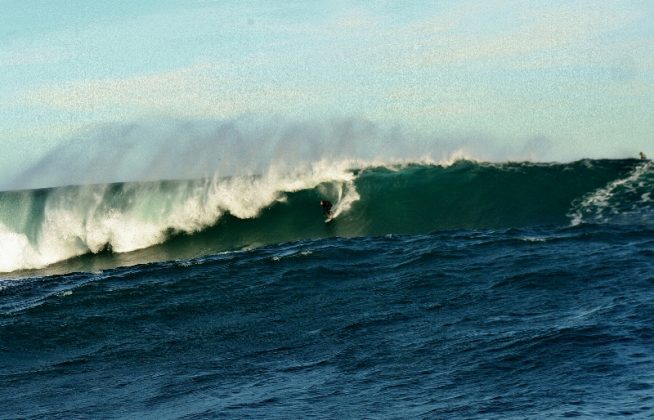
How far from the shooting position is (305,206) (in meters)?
26.9

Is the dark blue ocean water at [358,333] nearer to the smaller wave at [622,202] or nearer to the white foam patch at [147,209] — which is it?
the smaller wave at [622,202]

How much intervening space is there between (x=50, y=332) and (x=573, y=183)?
16543 millimetres

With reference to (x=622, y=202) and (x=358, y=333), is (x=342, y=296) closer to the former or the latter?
(x=358, y=333)

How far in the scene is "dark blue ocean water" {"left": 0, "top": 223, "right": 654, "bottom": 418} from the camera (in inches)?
387

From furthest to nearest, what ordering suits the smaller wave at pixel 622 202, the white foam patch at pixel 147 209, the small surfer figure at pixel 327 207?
the white foam patch at pixel 147 209 → the small surfer figure at pixel 327 207 → the smaller wave at pixel 622 202

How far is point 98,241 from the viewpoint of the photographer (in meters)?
27.9

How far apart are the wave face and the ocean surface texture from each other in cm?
8

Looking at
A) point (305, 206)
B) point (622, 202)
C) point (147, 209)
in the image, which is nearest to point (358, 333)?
point (622, 202)

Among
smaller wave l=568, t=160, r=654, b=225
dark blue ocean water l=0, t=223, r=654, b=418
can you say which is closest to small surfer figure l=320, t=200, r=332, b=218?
dark blue ocean water l=0, t=223, r=654, b=418

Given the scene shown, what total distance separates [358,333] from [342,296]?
2943 millimetres

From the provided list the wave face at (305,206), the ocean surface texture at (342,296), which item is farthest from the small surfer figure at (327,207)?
the ocean surface texture at (342,296)

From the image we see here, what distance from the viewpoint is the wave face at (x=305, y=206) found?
2455 centimetres

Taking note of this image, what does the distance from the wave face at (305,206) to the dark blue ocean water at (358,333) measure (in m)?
3.32

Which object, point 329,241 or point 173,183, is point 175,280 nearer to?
point 329,241
